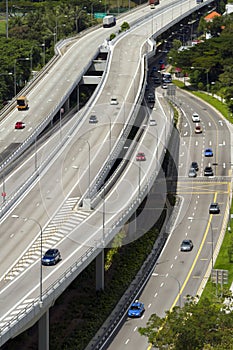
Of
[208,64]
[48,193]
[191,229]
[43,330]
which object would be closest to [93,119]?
[191,229]

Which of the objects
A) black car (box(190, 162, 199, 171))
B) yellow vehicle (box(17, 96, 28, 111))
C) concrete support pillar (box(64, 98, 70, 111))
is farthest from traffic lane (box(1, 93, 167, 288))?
concrete support pillar (box(64, 98, 70, 111))

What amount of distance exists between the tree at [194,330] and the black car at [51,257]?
10.0m

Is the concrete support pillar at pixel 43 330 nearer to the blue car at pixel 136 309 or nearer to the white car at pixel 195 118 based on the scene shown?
the blue car at pixel 136 309

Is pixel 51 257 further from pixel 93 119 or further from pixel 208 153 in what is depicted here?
pixel 208 153

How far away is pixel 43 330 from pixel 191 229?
3667 centimetres

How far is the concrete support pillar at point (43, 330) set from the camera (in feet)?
275

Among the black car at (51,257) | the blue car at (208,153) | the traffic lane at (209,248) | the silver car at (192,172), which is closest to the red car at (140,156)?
the silver car at (192,172)

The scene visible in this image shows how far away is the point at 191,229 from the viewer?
385 feet

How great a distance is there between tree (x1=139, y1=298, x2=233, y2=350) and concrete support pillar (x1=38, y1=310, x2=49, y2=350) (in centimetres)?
729

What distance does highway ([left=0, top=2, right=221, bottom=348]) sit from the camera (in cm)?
8519

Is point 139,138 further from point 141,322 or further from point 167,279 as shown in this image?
point 141,322

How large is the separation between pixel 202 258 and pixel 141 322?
57.9 feet

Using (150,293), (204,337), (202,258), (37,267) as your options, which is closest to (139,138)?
(202,258)

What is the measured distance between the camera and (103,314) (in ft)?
307
